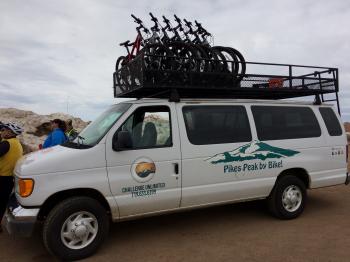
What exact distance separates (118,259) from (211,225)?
1862mm

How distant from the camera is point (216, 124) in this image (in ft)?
18.3

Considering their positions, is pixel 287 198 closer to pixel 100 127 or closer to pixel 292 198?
pixel 292 198

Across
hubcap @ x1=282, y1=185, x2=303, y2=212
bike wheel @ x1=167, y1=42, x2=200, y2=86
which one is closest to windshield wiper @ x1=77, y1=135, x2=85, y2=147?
bike wheel @ x1=167, y1=42, x2=200, y2=86

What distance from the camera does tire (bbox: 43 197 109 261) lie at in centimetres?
438

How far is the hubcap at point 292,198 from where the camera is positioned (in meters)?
6.18

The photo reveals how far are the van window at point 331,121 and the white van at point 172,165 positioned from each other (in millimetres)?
20

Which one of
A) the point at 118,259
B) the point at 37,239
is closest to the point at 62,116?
the point at 37,239

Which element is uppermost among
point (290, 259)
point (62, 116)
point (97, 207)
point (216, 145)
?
point (62, 116)

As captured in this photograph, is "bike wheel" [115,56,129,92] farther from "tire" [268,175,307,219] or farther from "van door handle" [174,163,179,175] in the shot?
"tire" [268,175,307,219]

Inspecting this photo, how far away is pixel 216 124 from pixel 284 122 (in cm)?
136

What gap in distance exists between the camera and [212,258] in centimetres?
457

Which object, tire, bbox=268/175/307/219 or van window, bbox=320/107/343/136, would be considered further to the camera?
van window, bbox=320/107/343/136

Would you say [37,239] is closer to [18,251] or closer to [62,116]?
[18,251]

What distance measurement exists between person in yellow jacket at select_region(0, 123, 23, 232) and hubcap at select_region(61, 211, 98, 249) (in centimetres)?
150
